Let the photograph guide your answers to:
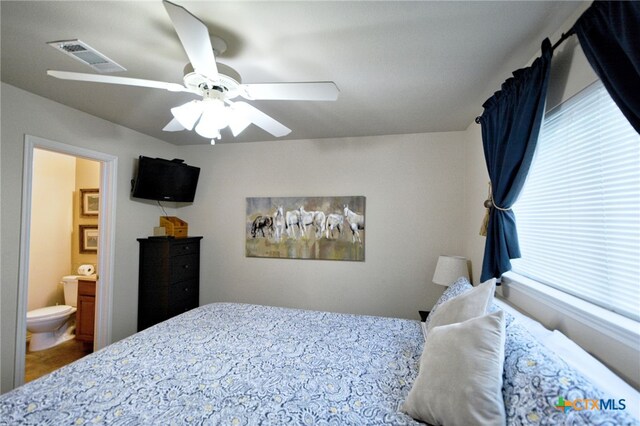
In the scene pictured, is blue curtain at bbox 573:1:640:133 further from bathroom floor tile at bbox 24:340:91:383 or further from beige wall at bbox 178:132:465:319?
bathroom floor tile at bbox 24:340:91:383

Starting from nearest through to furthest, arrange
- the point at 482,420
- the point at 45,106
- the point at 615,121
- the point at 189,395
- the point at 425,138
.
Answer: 1. the point at 482,420
2. the point at 615,121
3. the point at 189,395
4. the point at 45,106
5. the point at 425,138

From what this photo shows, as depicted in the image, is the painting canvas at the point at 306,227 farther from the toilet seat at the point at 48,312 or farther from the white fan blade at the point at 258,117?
the toilet seat at the point at 48,312

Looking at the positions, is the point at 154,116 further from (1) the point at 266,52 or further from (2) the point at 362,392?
(2) the point at 362,392

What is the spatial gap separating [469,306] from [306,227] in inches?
83.9

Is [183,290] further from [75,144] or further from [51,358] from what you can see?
[75,144]

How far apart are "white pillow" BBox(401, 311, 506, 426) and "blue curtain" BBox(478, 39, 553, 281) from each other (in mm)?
932

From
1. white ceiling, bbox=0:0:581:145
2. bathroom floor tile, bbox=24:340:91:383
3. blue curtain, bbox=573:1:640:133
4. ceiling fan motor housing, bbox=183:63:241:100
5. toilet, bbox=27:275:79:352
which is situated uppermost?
white ceiling, bbox=0:0:581:145

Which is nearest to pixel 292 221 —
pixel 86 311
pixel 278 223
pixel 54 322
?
pixel 278 223

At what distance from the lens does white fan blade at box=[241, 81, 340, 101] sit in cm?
135

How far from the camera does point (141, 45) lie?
1505 mm

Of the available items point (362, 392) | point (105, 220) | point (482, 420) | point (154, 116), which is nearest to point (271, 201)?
point (154, 116)

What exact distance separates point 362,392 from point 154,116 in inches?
113

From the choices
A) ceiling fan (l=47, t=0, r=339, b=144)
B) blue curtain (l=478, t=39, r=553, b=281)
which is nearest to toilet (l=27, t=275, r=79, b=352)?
ceiling fan (l=47, t=0, r=339, b=144)

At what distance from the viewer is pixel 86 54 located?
157 centimetres
